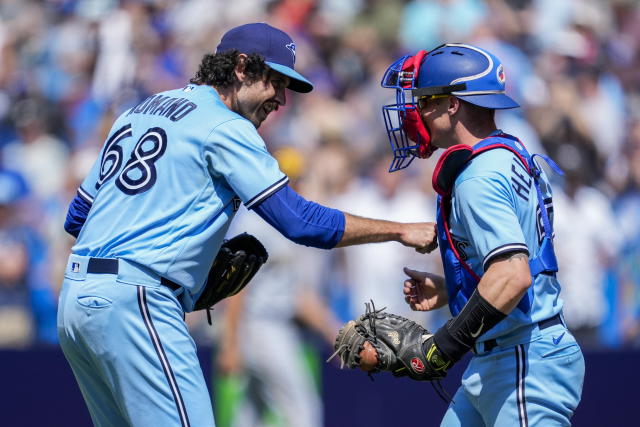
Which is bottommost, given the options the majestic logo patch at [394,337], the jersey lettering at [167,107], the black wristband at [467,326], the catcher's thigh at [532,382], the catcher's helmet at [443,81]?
the catcher's thigh at [532,382]

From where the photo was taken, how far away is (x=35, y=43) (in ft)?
31.0

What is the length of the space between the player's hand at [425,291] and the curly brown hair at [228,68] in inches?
45.1

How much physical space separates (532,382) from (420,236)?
32.8 inches

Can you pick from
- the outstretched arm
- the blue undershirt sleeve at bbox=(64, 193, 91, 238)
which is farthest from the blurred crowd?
the outstretched arm

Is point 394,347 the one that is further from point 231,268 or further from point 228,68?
point 228,68

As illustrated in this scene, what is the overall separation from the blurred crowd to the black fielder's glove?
343 centimetres

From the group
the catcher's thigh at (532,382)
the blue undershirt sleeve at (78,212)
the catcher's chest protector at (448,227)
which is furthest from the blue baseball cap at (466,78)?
the blue undershirt sleeve at (78,212)

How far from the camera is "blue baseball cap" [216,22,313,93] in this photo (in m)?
4.08

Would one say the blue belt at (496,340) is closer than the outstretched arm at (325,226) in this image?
Yes

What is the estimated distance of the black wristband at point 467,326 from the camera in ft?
11.3

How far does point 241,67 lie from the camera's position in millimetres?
4090

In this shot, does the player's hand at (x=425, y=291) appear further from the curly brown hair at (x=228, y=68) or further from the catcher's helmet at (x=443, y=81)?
the curly brown hair at (x=228, y=68)

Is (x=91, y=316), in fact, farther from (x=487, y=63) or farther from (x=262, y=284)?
(x=262, y=284)

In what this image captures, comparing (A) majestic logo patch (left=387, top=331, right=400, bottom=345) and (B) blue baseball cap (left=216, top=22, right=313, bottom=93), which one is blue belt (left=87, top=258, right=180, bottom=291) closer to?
(A) majestic logo patch (left=387, top=331, right=400, bottom=345)
